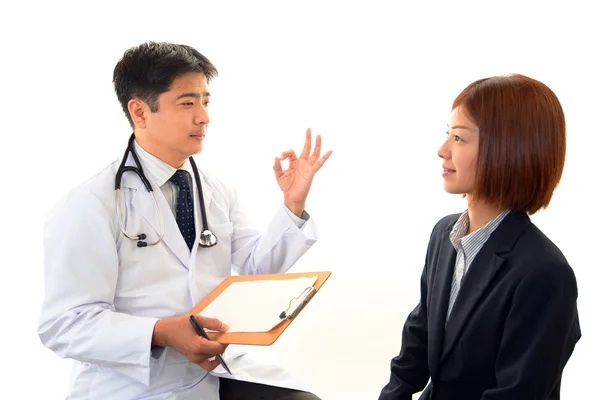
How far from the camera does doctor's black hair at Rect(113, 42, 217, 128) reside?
5.41 ft

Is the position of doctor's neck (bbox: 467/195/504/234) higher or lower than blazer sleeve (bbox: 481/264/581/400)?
higher

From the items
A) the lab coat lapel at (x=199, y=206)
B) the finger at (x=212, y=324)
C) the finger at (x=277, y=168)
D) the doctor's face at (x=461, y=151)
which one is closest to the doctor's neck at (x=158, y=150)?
the lab coat lapel at (x=199, y=206)

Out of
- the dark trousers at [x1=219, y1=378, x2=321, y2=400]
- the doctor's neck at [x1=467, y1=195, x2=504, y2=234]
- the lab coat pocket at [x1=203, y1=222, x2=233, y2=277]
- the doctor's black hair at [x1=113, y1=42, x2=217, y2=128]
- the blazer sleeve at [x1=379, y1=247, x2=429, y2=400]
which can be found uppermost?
the doctor's black hair at [x1=113, y1=42, x2=217, y2=128]

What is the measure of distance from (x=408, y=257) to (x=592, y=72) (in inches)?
40.3

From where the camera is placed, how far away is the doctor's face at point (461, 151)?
1275 millimetres

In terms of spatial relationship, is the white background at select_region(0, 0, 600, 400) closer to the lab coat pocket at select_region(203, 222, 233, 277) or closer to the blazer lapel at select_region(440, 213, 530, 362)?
the lab coat pocket at select_region(203, 222, 233, 277)

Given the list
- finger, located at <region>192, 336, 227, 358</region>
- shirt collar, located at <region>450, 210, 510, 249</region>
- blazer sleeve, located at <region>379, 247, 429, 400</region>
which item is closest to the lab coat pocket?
finger, located at <region>192, 336, 227, 358</region>

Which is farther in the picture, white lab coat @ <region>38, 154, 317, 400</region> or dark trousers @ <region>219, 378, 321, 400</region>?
dark trousers @ <region>219, 378, 321, 400</region>

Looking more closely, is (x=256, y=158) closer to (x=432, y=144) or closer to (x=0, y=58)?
(x=432, y=144)

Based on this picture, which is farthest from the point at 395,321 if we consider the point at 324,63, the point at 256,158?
the point at 324,63

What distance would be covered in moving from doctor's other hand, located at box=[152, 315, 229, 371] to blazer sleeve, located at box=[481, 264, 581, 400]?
0.60m

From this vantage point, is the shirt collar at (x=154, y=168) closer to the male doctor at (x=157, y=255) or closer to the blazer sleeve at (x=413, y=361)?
the male doctor at (x=157, y=255)

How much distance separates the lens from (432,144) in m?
2.58

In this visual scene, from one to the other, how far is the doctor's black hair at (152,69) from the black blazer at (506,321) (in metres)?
0.81
